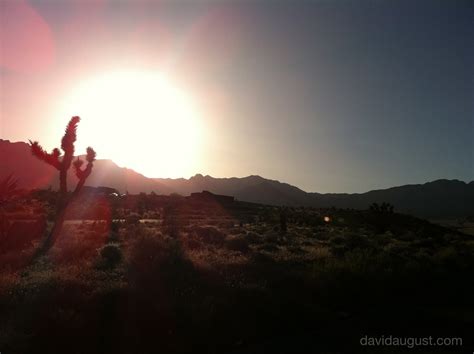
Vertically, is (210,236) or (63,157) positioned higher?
(63,157)

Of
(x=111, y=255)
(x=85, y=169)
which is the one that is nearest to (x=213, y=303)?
(x=111, y=255)

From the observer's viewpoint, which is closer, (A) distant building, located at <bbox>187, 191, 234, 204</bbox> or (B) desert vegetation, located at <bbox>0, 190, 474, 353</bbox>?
(B) desert vegetation, located at <bbox>0, 190, 474, 353</bbox>

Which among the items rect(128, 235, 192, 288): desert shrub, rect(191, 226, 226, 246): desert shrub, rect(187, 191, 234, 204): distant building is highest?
rect(187, 191, 234, 204): distant building

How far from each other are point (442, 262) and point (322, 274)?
366 inches

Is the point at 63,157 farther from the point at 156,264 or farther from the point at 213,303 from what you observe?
the point at 213,303

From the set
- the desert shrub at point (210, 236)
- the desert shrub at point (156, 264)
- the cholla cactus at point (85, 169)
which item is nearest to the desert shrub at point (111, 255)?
the desert shrub at point (156, 264)

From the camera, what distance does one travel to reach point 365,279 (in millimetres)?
16828

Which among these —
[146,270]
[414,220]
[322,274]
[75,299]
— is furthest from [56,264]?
[414,220]

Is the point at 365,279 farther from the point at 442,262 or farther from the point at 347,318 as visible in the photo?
the point at 442,262

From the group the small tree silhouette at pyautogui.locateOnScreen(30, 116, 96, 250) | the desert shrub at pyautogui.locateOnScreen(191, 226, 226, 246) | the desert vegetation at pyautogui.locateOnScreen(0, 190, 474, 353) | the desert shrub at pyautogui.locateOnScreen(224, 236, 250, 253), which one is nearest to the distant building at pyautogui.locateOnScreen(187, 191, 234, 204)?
the desert shrub at pyautogui.locateOnScreen(191, 226, 226, 246)

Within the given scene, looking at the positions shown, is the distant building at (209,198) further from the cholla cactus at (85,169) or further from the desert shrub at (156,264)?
the desert shrub at (156,264)

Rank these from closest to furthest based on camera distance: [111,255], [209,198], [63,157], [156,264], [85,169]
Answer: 1. [156,264]
2. [111,255]
3. [63,157]
4. [85,169]
5. [209,198]

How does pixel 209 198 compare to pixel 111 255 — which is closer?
pixel 111 255

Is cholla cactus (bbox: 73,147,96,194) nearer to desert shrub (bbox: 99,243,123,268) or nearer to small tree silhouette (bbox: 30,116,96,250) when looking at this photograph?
small tree silhouette (bbox: 30,116,96,250)
